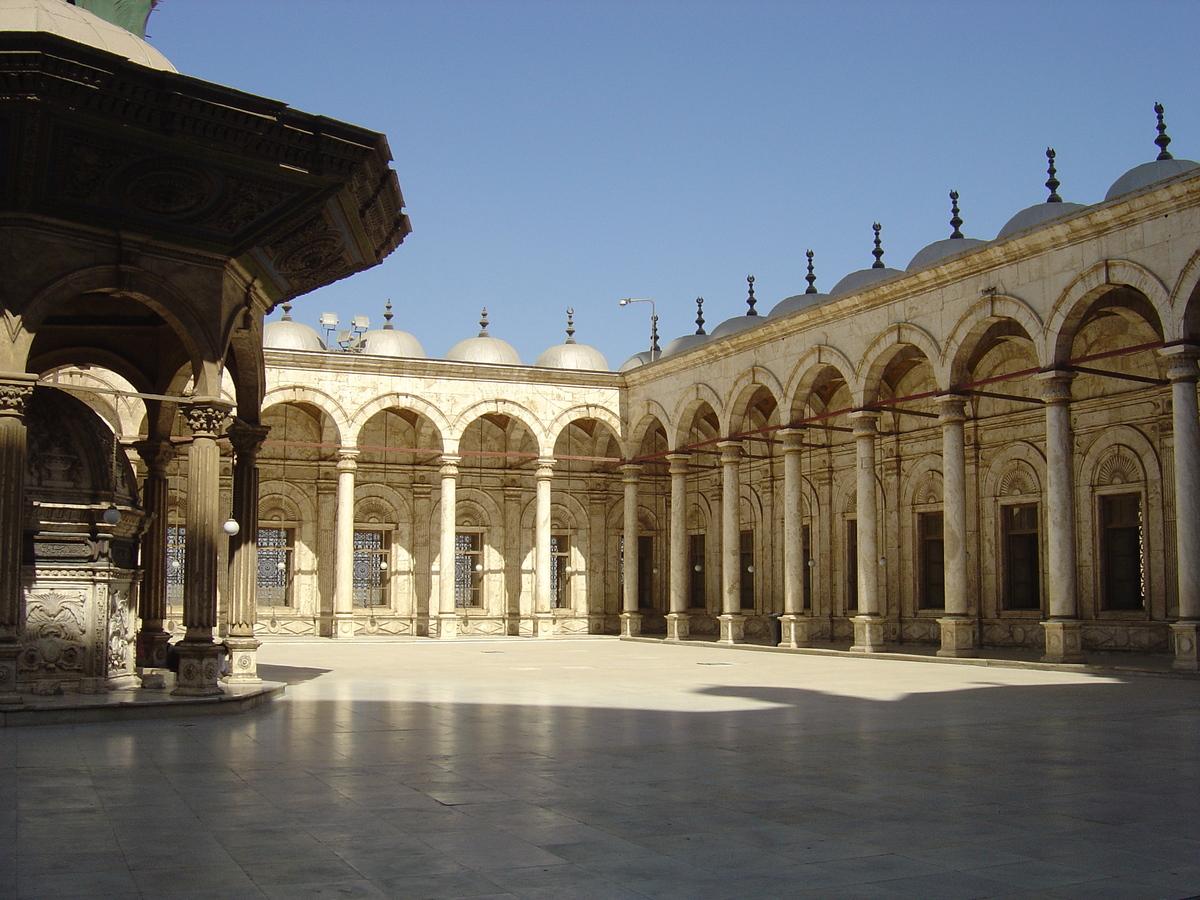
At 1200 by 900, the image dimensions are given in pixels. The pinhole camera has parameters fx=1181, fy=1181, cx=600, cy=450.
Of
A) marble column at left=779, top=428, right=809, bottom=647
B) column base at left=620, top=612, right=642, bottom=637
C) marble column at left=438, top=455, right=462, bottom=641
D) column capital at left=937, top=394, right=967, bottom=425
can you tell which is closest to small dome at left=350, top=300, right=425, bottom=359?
marble column at left=438, top=455, right=462, bottom=641

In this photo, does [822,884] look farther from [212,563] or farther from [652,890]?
[212,563]

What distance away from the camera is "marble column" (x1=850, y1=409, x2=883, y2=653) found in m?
21.4

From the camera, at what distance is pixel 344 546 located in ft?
89.2

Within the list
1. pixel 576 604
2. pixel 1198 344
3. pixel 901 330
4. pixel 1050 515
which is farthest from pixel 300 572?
pixel 1198 344

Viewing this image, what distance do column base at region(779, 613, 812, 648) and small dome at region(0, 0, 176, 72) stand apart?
52.7 feet

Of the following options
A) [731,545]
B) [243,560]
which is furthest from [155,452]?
[731,545]

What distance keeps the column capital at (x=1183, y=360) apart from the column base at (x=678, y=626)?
534 inches

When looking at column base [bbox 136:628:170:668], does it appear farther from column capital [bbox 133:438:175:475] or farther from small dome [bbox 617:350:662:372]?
small dome [bbox 617:350:662:372]

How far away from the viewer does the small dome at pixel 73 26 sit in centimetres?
1066

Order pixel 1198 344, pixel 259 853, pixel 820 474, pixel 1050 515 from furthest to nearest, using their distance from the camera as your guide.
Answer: pixel 820 474 < pixel 1050 515 < pixel 1198 344 < pixel 259 853

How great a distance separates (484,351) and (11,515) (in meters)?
23.6

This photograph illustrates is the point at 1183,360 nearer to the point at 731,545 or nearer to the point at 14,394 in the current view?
the point at 731,545

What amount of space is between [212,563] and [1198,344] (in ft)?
42.6

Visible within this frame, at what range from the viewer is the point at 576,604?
32.0 metres
